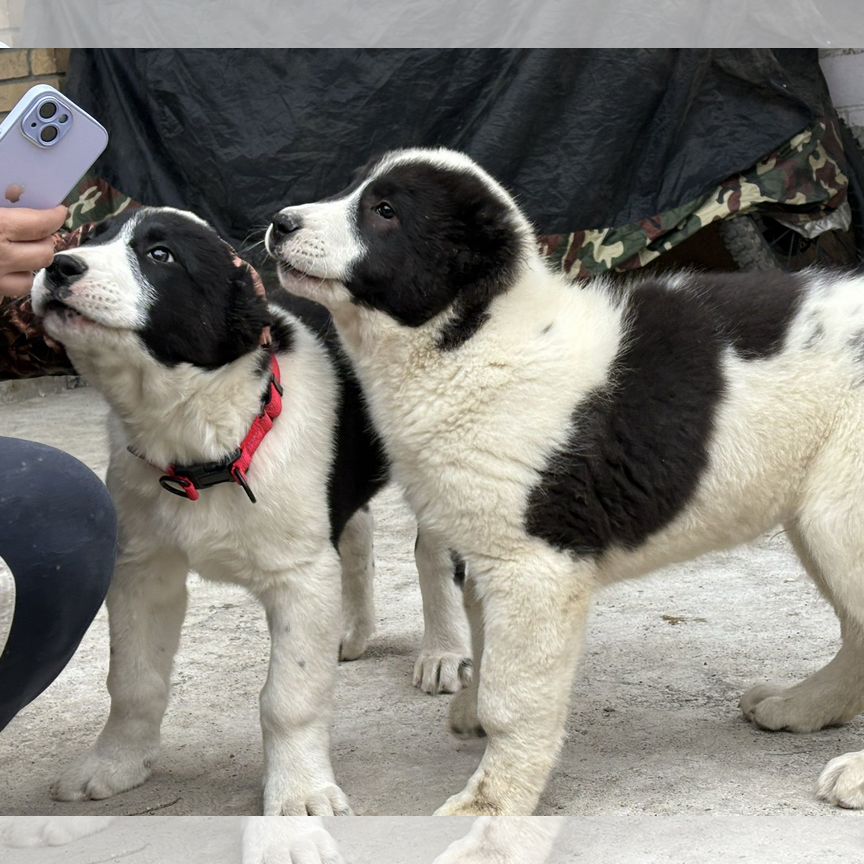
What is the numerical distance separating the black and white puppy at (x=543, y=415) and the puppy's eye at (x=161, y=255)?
0.20 m

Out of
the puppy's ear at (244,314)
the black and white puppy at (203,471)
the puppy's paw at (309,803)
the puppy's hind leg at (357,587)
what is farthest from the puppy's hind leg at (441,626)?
the puppy's ear at (244,314)

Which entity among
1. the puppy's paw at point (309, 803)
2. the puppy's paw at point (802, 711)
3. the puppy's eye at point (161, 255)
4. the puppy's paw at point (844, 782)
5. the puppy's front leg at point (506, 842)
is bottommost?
the puppy's paw at point (309, 803)

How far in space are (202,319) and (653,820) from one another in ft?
4.11

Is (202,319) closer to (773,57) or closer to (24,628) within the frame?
(24,628)

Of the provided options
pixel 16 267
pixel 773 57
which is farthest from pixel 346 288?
pixel 773 57

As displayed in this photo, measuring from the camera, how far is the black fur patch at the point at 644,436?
2488 mm

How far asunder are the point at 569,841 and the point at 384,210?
120 centimetres

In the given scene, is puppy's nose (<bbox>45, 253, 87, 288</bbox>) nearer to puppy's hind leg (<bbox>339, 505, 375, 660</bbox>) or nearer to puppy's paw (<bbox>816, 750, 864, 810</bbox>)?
puppy's hind leg (<bbox>339, 505, 375, 660</bbox>)

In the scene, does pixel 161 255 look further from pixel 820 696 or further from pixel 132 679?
pixel 820 696

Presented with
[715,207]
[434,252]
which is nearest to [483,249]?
[434,252]

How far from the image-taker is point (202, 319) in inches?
101

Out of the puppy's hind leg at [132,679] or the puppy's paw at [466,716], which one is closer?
the puppy's hind leg at [132,679]

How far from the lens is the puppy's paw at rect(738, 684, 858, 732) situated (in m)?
2.92

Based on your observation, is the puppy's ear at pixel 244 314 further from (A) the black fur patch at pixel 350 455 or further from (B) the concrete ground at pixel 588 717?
(B) the concrete ground at pixel 588 717
